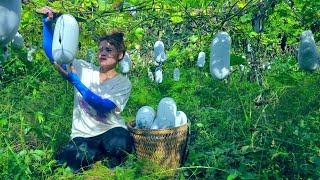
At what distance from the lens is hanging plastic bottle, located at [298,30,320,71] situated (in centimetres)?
353

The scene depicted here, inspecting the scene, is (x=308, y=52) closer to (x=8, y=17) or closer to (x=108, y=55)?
(x=108, y=55)

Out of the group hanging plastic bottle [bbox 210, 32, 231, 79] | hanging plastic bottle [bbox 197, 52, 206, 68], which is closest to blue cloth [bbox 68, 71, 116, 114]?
hanging plastic bottle [bbox 210, 32, 231, 79]

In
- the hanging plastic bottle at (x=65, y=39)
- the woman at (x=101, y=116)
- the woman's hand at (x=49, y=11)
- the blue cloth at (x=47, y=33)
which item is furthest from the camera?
the woman at (x=101, y=116)

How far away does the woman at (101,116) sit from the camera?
3639 mm

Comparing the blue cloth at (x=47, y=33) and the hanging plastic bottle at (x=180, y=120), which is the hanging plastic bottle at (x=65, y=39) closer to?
the blue cloth at (x=47, y=33)

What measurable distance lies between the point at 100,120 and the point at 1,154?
2.66 feet

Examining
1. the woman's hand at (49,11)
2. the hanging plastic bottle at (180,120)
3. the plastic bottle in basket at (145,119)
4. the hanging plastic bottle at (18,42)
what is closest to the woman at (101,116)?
the plastic bottle in basket at (145,119)

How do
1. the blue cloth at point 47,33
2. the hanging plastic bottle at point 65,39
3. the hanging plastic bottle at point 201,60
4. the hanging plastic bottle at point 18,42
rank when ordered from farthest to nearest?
1. the hanging plastic bottle at point 201,60
2. the hanging plastic bottle at point 18,42
3. the blue cloth at point 47,33
4. the hanging plastic bottle at point 65,39

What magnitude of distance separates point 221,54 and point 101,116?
39.5 inches

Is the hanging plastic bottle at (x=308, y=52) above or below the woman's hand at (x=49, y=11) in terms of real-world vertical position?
below

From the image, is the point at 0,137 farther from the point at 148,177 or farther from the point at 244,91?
the point at 244,91

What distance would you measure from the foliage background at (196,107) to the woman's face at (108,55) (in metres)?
0.21

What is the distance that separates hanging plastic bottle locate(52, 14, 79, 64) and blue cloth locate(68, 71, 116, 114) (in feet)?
1.37

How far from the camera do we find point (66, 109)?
4.88m
